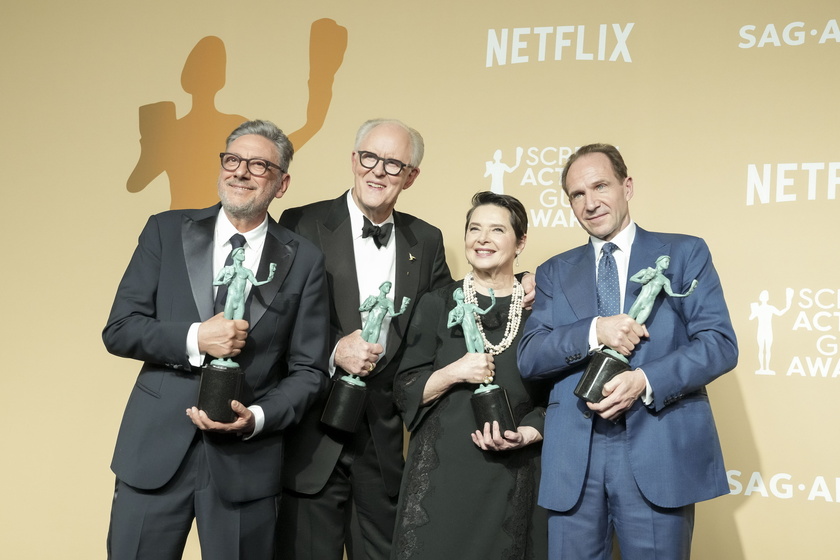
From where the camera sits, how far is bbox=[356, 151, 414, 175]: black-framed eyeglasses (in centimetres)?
312

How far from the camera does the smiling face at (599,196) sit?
2.70 meters

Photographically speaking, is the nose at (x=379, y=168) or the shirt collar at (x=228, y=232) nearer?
the shirt collar at (x=228, y=232)

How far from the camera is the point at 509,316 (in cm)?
286

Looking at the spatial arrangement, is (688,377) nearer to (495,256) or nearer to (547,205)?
(495,256)

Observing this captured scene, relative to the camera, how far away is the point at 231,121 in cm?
446

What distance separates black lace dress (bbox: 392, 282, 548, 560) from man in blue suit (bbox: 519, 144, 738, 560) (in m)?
0.13

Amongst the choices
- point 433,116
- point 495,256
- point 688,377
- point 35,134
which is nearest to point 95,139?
point 35,134

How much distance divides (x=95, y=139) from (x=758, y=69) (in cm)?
332

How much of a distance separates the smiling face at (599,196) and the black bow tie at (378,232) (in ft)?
2.41

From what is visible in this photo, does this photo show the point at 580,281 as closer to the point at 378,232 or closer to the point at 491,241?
the point at 491,241

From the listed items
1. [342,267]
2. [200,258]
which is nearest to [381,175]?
[342,267]

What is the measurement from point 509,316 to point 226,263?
0.93 m

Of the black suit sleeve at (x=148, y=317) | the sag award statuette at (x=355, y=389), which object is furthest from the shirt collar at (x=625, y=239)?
the black suit sleeve at (x=148, y=317)

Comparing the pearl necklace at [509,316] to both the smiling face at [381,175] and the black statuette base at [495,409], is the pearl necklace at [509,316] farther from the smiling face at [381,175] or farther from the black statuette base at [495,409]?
the smiling face at [381,175]
